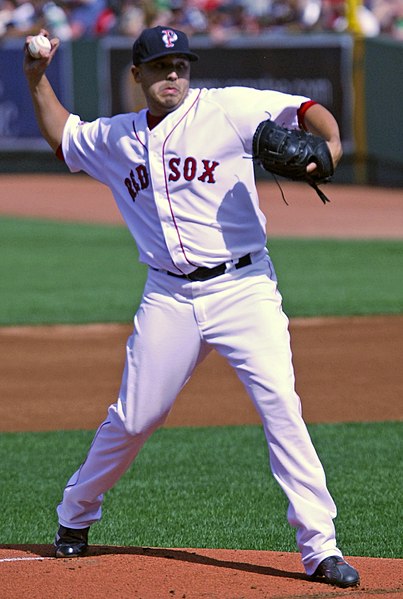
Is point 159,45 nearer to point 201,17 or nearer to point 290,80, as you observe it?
point 290,80

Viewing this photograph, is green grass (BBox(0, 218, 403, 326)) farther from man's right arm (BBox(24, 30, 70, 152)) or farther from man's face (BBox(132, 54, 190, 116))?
man's face (BBox(132, 54, 190, 116))

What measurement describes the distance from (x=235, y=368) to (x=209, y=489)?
1818 mm

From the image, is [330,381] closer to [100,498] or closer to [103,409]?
[103,409]

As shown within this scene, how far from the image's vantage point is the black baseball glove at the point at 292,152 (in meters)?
4.36

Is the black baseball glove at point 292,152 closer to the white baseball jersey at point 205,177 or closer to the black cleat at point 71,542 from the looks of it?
the white baseball jersey at point 205,177

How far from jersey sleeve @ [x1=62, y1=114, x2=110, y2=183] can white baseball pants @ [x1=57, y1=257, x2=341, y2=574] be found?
20.4 inches

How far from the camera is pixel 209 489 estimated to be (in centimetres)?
623

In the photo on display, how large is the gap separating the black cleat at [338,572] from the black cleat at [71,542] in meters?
0.99

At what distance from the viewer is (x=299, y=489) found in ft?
14.5

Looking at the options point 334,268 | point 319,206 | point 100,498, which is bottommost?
point 319,206

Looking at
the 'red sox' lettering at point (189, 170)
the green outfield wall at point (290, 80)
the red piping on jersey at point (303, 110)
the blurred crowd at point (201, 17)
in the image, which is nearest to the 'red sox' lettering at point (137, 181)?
the 'red sox' lettering at point (189, 170)

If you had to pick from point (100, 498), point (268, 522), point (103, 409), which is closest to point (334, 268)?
point (103, 409)

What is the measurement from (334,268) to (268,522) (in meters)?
8.40

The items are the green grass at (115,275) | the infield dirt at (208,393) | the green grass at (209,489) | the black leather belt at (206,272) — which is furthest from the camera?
the green grass at (115,275)
